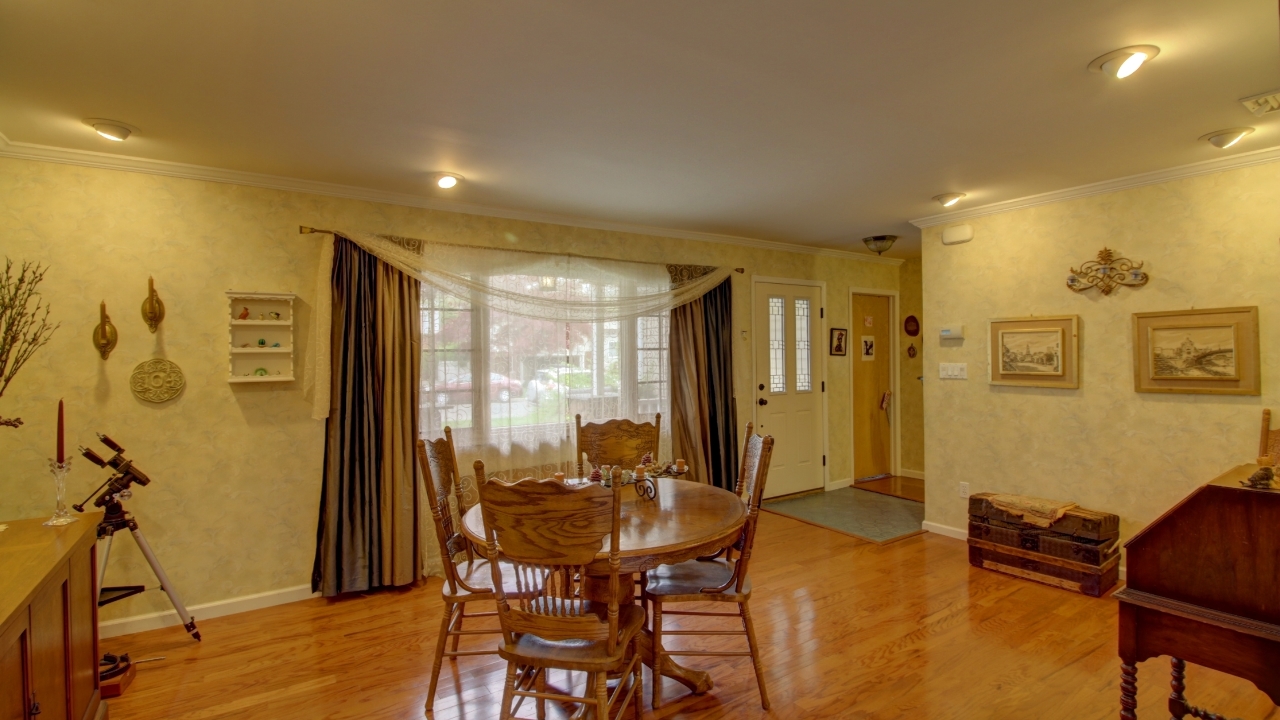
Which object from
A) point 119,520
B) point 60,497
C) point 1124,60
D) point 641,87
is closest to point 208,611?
point 119,520

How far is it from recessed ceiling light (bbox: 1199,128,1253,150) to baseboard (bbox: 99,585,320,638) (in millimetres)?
5176

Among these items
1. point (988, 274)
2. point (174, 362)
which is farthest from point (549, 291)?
point (988, 274)

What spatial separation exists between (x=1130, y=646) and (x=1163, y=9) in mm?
1917

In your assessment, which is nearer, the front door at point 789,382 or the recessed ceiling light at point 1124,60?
the recessed ceiling light at point 1124,60

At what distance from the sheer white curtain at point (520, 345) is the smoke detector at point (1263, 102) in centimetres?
319

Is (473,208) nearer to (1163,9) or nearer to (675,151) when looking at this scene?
(675,151)

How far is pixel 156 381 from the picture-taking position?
9.70 feet

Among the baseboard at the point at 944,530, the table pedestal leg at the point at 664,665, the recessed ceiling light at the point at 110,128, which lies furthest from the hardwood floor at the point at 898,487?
the recessed ceiling light at the point at 110,128

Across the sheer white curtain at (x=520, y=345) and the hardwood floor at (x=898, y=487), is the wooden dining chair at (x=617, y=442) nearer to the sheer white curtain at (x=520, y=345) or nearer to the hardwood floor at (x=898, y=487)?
the sheer white curtain at (x=520, y=345)

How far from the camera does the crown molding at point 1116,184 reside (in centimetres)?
297

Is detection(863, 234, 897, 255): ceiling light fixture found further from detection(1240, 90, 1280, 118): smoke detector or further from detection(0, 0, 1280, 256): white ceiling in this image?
detection(1240, 90, 1280, 118): smoke detector

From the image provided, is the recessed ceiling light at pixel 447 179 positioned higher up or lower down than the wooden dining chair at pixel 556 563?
higher up

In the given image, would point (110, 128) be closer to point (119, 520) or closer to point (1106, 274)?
point (119, 520)

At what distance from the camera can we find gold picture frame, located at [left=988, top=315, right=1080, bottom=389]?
143 inches
